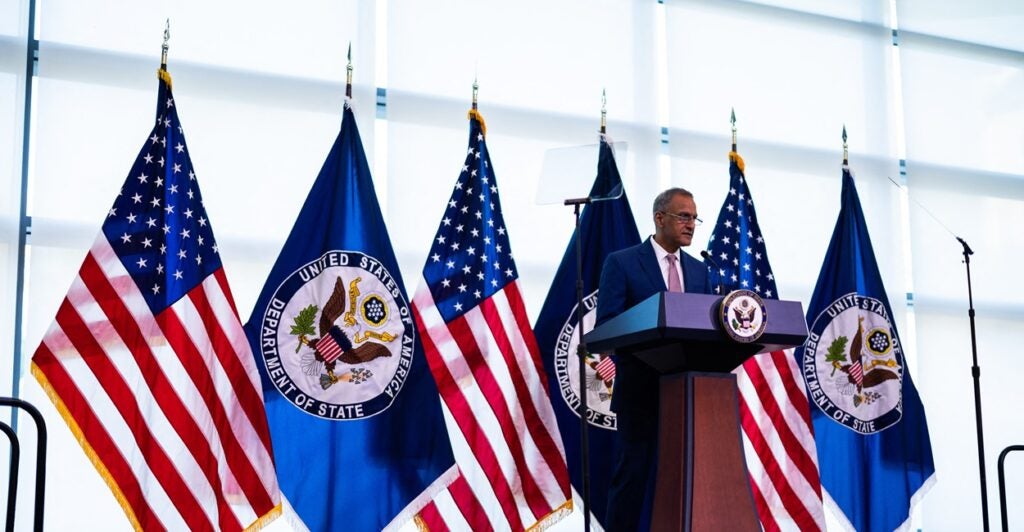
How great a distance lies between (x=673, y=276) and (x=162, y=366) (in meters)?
1.87

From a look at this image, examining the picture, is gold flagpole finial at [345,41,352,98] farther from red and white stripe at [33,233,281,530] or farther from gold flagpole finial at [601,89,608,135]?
gold flagpole finial at [601,89,608,135]

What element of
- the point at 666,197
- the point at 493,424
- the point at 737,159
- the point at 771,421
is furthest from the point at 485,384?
the point at 737,159

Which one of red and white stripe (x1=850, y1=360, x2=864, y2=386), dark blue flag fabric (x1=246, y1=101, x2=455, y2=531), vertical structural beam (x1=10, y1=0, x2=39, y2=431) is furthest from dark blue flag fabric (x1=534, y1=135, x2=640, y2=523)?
vertical structural beam (x1=10, y1=0, x2=39, y2=431)

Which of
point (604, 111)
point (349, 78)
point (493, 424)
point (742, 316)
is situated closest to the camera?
point (742, 316)

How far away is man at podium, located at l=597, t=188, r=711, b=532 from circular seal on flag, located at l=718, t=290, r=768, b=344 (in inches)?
22.2

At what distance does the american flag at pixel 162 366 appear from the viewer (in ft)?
12.2

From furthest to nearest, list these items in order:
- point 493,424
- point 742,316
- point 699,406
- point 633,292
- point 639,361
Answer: point 493,424 → point 633,292 → point 639,361 → point 699,406 → point 742,316

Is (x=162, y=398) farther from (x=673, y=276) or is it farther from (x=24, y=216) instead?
(x=673, y=276)

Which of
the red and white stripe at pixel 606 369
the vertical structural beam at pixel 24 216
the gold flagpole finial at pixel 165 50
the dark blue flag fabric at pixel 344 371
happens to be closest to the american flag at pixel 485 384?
the dark blue flag fabric at pixel 344 371

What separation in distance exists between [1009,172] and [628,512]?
3.73 meters

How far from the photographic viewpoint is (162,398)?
151 inches

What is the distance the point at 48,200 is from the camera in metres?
4.27

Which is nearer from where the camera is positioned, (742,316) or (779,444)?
(742,316)

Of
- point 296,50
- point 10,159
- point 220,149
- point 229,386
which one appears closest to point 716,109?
point 296,50
